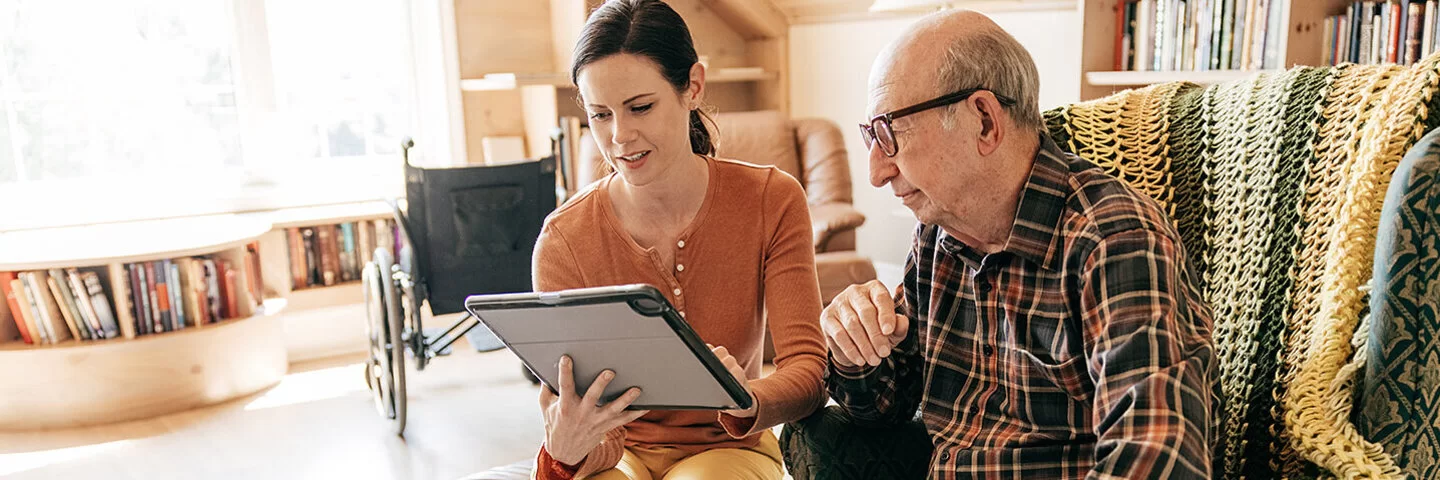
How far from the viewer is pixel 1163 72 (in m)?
2.94

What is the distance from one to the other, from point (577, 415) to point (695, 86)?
21.8 inches

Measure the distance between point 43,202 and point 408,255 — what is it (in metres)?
1.67

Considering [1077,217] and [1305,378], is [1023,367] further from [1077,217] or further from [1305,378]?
[1305,378]

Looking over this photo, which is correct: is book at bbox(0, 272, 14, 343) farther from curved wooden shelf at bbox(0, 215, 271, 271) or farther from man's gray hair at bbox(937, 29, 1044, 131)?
man's gray hair at bbox(937, 29, 1044, 131)

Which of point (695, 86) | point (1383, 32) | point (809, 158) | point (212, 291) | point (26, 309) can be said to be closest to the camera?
point (695, 86)

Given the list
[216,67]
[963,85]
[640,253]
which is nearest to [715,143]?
[640,253]

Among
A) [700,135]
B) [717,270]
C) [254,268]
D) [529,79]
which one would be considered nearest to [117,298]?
[254,268]

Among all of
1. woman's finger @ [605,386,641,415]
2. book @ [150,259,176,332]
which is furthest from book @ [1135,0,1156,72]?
book @ [150,259,176,332]

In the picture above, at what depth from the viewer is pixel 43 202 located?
371 cm

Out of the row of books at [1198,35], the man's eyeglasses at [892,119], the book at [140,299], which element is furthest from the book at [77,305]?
the row of books at [1198,35]

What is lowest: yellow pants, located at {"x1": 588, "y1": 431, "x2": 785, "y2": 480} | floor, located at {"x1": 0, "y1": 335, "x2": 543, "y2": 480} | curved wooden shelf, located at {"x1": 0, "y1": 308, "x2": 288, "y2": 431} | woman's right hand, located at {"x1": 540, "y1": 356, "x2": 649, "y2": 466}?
floor, located at {"x1": 0, "y1": 335, "x2": 543, "y2": 480}

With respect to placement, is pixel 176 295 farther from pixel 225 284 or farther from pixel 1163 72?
→ pixel 1163 72

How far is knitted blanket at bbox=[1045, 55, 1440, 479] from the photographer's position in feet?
3.84

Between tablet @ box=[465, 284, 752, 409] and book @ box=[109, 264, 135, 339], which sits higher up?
tablet @ box=[465, 284, 752, 409]
